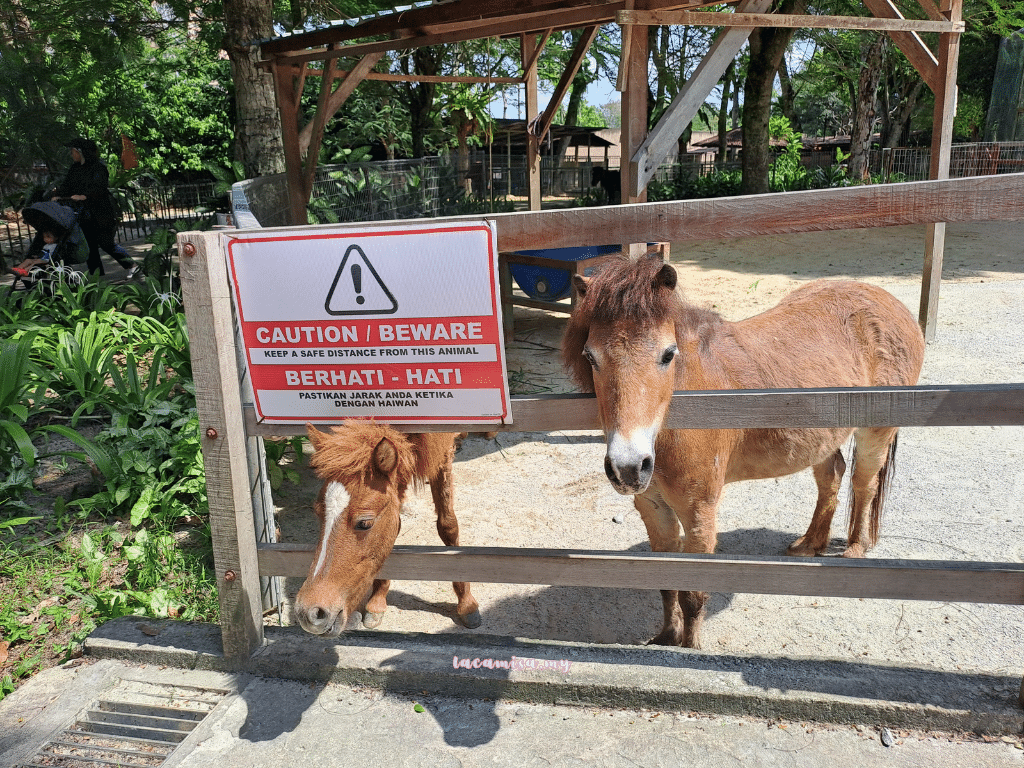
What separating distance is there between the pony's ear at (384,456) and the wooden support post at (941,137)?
7.09 metres

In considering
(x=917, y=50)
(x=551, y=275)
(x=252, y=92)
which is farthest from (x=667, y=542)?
(x=252, y=92)

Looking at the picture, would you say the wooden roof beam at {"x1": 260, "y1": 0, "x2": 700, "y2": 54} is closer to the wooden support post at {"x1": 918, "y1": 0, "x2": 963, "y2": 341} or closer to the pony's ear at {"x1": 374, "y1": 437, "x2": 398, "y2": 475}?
the wooden support post at {"x1": 918, "y1": 0, "x2": 963, "y2": 341}

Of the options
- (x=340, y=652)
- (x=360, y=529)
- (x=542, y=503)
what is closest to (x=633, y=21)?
(x=542, y=503)

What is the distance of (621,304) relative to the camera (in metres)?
2.16

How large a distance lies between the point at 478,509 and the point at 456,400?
2552 mm

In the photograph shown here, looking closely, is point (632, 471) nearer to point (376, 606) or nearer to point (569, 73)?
point (376, 606)

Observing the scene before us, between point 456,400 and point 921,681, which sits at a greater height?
point 456,400

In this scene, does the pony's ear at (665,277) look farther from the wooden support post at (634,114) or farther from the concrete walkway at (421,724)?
the wooden support post at (634,114)

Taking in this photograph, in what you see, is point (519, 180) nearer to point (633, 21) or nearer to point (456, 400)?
point (633, 21)

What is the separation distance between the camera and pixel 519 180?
29141 mm

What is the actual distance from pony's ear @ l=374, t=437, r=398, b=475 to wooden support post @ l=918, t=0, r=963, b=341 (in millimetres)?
7092

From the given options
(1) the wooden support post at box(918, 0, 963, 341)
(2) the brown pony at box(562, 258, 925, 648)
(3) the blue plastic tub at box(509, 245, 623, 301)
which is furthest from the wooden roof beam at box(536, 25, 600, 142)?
(2) the brown pony at box(562, 258, 925, 648)

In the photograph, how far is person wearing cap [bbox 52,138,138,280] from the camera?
9.05m

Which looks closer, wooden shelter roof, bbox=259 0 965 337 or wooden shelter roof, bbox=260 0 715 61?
wooden shelter roof, bbox=259 0 965 337
